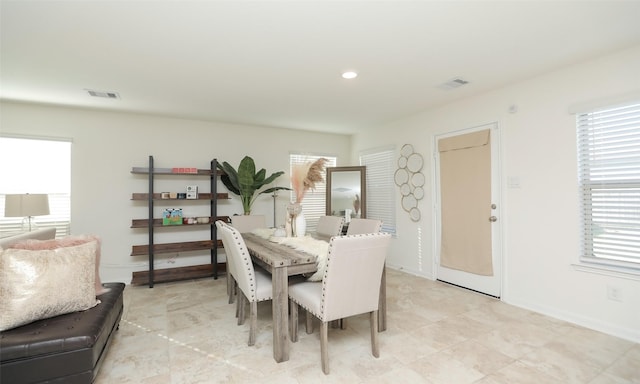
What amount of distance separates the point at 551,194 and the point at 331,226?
2.37 meters

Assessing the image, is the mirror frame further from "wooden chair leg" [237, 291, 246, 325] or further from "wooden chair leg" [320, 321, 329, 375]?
Result: "wooden chair leg" [320, 321, 329, 375]

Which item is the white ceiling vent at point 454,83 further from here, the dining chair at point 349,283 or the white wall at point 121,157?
the white wall at point 121,157

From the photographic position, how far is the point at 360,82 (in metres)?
3.30

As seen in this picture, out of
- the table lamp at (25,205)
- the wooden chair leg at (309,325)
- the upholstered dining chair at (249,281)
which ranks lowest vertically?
the wooden chair leg at (309,325)

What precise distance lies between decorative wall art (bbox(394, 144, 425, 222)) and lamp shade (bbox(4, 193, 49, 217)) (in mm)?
4653

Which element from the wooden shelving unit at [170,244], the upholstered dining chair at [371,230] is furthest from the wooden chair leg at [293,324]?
the wooden shelving unit at [170,244]

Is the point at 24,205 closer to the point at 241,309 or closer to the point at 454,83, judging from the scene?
the point at 241,309

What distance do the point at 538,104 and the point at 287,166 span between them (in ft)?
12.3

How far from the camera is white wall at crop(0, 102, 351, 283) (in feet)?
13.4

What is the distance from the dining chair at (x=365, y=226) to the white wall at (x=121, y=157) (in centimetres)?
240

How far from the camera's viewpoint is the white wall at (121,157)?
410 cm

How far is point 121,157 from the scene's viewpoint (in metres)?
4.40

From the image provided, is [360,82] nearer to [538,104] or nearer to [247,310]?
[538,104]

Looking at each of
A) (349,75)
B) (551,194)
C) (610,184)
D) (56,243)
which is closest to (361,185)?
(349,75)
